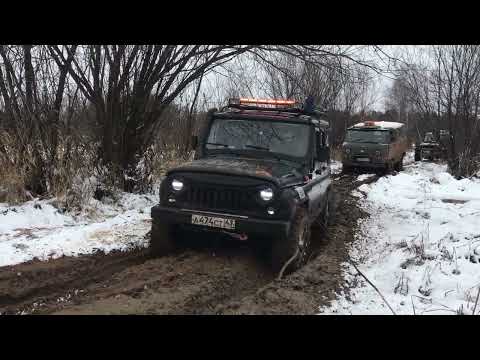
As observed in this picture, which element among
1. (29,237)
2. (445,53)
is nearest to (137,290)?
(29,237)

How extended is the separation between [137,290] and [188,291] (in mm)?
516

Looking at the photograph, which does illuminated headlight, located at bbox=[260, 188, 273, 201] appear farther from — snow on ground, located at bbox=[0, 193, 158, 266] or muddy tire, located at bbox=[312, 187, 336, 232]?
muddy tire, located at bbox=[312, 187, 336, 232]

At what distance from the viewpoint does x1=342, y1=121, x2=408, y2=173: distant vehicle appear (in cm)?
1778

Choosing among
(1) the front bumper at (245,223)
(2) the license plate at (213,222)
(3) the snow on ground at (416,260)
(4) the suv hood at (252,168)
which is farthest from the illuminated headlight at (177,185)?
(3) the snow on ground at (416,260)

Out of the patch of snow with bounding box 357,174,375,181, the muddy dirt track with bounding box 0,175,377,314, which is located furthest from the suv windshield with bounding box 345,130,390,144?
the muddy dirt track with bounding box 0,175,377,314

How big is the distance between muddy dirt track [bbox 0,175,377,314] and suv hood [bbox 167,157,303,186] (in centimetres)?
109

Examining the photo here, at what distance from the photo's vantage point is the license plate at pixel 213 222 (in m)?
5.20

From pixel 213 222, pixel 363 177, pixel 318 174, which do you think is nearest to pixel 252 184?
pixel 213 222

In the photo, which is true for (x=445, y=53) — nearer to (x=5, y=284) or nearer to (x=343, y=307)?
(x=343, y=307)

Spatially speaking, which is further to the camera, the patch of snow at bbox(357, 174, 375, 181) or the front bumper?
the patch of snow at bbox(357, 174, 375, 181)

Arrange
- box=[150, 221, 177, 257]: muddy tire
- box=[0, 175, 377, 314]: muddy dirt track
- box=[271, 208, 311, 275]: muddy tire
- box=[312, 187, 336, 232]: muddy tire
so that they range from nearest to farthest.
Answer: box=[0, 175, 377, 314]: muddy dirt track < box=[271, 208, 311, 275]: muddy tire < box=[150, 221, 177, 257]: muddy tire < box=[312, 187, 336, 232]: muddy tire

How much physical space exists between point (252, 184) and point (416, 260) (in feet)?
8.32

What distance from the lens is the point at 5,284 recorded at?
184 inches

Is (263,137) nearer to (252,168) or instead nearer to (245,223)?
(252,168)
